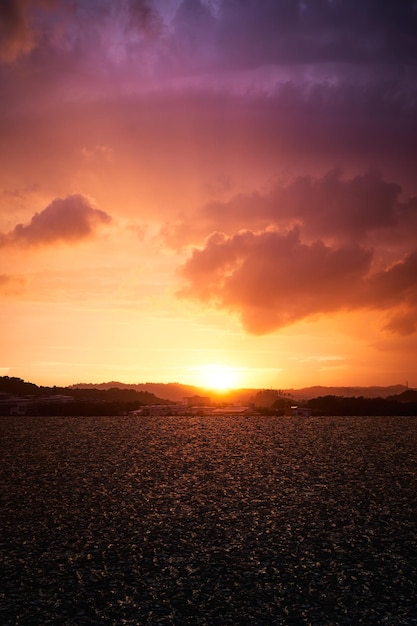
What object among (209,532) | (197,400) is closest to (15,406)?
(197,400)

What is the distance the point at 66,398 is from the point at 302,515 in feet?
55.2

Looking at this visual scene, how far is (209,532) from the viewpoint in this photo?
8.42 metres

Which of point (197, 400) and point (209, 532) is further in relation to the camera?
point (197, 400)

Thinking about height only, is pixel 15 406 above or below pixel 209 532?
above

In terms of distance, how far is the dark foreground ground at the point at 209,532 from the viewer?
610 centimetres

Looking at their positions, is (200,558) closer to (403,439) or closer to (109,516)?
(109,516)

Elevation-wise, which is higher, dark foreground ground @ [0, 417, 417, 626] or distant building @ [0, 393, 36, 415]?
distant building @ [0, 393, 36, 415]

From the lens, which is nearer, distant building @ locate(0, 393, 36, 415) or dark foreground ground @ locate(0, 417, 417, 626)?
dark foreground ground @ locate(0, 417, 417, 626)

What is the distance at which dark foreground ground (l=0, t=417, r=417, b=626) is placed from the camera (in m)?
6.10

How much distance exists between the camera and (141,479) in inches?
459

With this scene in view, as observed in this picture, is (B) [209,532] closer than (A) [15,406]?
Yes

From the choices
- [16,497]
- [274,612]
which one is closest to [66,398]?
[16,497]

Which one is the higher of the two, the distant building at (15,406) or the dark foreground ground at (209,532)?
the distant building at (15,406)

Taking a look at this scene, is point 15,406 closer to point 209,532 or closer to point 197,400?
point 197,400
